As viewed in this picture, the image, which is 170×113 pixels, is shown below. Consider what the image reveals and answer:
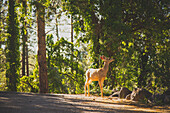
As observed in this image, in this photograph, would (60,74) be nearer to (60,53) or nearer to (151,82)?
(60,53)

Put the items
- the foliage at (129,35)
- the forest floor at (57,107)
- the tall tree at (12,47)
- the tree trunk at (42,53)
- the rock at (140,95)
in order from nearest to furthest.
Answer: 1. the forest floor at (57,107)
2. the rock at (140,95)
3. the foliage at (129,35)
4. the tree trunk at (42,53)
5. the tall tree at (12,47)

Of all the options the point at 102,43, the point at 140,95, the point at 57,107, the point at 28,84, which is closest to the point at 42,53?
the point at 102,43

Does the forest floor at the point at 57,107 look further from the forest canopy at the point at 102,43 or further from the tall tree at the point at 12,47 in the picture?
the tall tree at the point at 12,47

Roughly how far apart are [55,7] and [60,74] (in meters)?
6.37

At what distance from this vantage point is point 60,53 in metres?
16.1

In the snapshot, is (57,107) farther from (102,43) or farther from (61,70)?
(61,70)

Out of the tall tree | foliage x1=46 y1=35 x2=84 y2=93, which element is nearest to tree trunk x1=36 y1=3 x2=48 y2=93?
foliage x1=46 y1=35 x2=84 y2=93

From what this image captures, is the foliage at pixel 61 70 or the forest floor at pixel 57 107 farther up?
the foliage at pixel 61 70

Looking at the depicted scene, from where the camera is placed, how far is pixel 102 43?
10539 mm

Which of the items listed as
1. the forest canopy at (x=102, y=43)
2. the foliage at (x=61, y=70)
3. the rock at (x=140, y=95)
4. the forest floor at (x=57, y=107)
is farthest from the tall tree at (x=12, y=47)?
the rock at (x=140, y=95)

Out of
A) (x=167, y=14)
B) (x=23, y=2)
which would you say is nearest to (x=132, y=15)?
(x=167, y=14)

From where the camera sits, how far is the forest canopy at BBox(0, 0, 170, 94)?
9.39 metres

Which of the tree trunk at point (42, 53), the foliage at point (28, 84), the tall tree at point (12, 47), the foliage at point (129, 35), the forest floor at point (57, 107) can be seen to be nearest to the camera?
the forest floor at point (57, 107)

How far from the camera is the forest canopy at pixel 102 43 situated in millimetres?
9391
